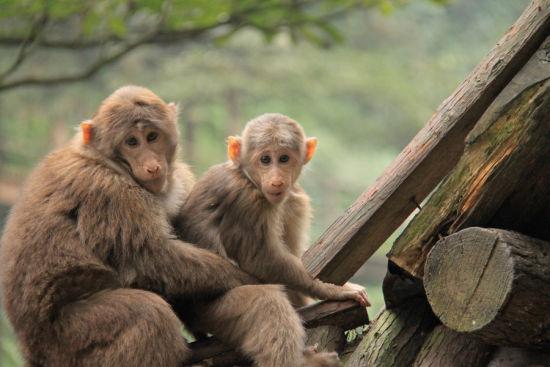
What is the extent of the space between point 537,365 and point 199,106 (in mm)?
12558

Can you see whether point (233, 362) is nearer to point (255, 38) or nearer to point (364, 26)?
point (255, 38)

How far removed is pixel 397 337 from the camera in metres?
4.92

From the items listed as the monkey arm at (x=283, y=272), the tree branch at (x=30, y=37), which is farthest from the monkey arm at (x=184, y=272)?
the tree branch at (x=30, y=37)

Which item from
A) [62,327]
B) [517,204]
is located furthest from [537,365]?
[62,327]

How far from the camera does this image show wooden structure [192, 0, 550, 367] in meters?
4.00

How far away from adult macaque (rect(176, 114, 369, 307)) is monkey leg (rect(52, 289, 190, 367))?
68cm

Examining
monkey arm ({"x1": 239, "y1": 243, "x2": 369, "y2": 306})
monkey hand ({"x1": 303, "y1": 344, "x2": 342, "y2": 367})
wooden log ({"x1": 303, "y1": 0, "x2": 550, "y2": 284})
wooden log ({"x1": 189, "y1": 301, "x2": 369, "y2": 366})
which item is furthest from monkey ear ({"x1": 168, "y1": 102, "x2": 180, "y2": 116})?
monkey hand ({"x1": 303, "y1": 344, "x2": 342, "y2": 367})

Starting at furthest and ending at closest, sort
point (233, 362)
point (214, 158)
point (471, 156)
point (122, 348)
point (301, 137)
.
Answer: point (214, 158), point (301, 137), point (233, 362), point (122, 348), point (471, 156)

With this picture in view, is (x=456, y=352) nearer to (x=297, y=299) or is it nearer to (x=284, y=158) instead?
(x=297, y=299)

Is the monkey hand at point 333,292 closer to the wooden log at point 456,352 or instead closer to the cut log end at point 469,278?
the wooden log at point 456,352

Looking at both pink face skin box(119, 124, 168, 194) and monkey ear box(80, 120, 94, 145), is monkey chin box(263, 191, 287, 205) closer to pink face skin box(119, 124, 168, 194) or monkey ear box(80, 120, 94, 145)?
pink face skin box(119, 124, 168, 194)

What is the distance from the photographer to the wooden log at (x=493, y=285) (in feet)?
12.8

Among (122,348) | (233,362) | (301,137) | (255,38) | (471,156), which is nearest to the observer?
(471,156)

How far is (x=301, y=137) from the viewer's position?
18.5ft
